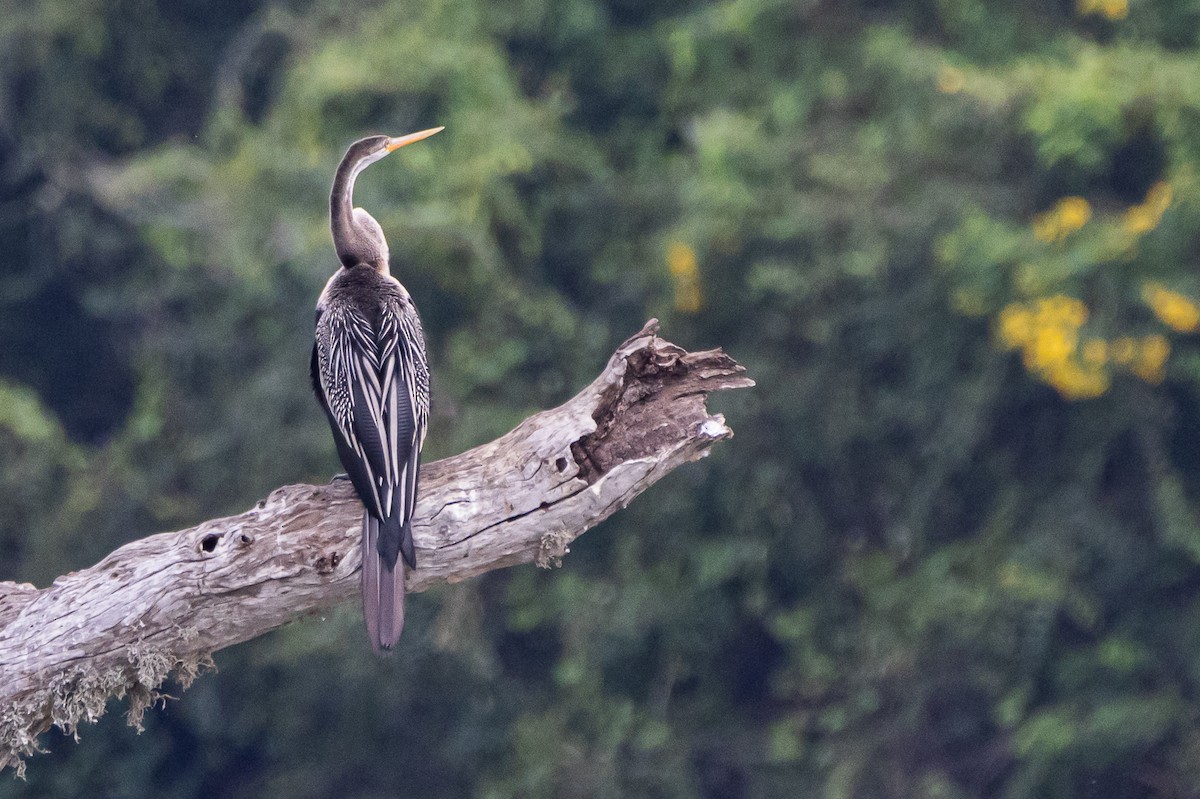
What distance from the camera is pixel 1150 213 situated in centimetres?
584

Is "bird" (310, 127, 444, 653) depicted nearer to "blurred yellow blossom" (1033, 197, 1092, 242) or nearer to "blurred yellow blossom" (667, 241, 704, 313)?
"blurred yellow blossom" (667, 241, 704, 313)

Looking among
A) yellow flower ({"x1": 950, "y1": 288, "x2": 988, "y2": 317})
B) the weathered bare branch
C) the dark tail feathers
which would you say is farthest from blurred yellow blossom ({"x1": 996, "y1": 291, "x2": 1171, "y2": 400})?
the dark tail feathers

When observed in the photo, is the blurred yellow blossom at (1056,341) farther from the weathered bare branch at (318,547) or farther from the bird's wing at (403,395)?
the weathered bare branch at (318,547)

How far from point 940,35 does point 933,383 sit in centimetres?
206

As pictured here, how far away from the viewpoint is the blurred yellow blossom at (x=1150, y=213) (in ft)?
19.0

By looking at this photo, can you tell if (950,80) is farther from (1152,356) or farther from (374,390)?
(374,390)

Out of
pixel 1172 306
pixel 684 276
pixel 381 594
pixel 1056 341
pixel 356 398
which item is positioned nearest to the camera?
pixel 381 594

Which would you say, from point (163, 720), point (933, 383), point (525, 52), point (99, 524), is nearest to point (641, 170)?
point (525, 52)

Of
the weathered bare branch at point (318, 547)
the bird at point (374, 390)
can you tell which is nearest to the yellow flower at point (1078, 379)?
the bird at point (374, 390)

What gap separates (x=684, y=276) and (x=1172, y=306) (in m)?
2.15

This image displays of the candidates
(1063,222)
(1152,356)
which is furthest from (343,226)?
(1152,356)

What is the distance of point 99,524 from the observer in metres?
7.38

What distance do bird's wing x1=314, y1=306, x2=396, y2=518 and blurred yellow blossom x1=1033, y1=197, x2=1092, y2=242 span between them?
11.1ft

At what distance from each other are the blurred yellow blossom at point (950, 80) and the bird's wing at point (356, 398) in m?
3.67
